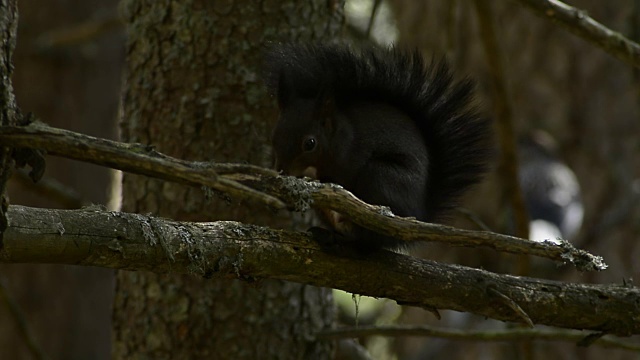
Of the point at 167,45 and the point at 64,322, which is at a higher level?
the point at 167,45

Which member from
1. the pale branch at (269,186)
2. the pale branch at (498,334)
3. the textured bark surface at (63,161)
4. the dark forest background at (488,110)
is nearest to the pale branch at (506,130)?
the pale branch at (498,334)

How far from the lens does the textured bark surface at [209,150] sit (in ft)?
8.95

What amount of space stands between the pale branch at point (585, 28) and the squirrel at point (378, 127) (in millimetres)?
280

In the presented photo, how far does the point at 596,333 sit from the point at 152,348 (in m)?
1.31

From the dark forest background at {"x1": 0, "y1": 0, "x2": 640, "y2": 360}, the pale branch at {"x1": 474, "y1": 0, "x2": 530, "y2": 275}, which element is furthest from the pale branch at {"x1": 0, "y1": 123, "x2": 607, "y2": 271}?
the dark forest background at {"x1": 0, "y1": 0, "x2": 640, "y2": 360}

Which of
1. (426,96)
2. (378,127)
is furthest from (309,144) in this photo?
(426,96)

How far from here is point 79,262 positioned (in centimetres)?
166

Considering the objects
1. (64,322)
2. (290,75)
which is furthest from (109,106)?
(290,75)

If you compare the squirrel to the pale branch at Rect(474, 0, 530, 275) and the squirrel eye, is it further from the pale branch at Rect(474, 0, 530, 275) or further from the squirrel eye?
the pale branch at Rect(474, 0, 530, 275)

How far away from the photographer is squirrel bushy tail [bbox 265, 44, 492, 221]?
2523 millimetres

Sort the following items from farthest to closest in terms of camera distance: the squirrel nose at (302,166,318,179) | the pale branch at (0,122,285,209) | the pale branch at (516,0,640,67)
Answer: the squirrel nose at (302,166,318,179)
the pale branch at (516,0,640,67)
the pale branch at (0,122,285,209)

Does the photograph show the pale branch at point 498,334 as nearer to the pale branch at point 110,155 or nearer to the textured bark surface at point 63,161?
the pale branch at point 110,155

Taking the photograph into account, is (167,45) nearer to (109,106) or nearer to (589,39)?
(589,39)

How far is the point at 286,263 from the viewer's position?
197cm
